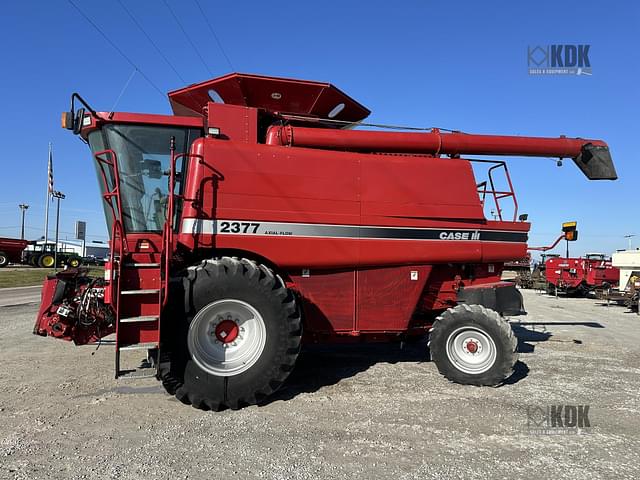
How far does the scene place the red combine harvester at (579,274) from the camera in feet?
73.1

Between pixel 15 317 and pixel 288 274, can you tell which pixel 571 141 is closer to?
pixel 288 274

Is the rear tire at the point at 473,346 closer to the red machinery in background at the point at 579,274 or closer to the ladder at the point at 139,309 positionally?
Answer: the ladder at the point at 139,309

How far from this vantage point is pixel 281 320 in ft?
15.3

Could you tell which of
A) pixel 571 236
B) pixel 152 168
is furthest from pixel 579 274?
pixel 152 168

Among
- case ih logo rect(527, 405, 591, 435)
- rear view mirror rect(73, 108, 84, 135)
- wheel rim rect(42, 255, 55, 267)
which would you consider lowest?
case ih logo rect(527, 405, 591, 435)

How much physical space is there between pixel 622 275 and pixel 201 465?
70.8ft

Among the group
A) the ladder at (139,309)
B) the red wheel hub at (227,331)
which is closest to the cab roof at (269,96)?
the ladder at (139,309)

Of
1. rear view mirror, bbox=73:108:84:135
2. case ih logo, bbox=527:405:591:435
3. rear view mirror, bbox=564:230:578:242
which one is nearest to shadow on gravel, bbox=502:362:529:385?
case ih logo, bbox=527:405:591:435

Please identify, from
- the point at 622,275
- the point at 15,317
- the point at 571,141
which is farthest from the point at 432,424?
the point at 622,275

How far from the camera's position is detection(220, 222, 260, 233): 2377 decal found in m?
4.90

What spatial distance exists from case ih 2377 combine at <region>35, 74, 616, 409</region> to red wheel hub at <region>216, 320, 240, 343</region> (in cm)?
1

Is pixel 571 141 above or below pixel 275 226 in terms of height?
above

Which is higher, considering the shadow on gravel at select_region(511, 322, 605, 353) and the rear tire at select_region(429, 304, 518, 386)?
the rear tire at select_region(429, 304, 518, 386)

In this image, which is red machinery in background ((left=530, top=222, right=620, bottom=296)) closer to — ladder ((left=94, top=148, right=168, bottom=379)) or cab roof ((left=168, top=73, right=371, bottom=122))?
cab roof ((left=168, top=73, right=371, bottom=122))
